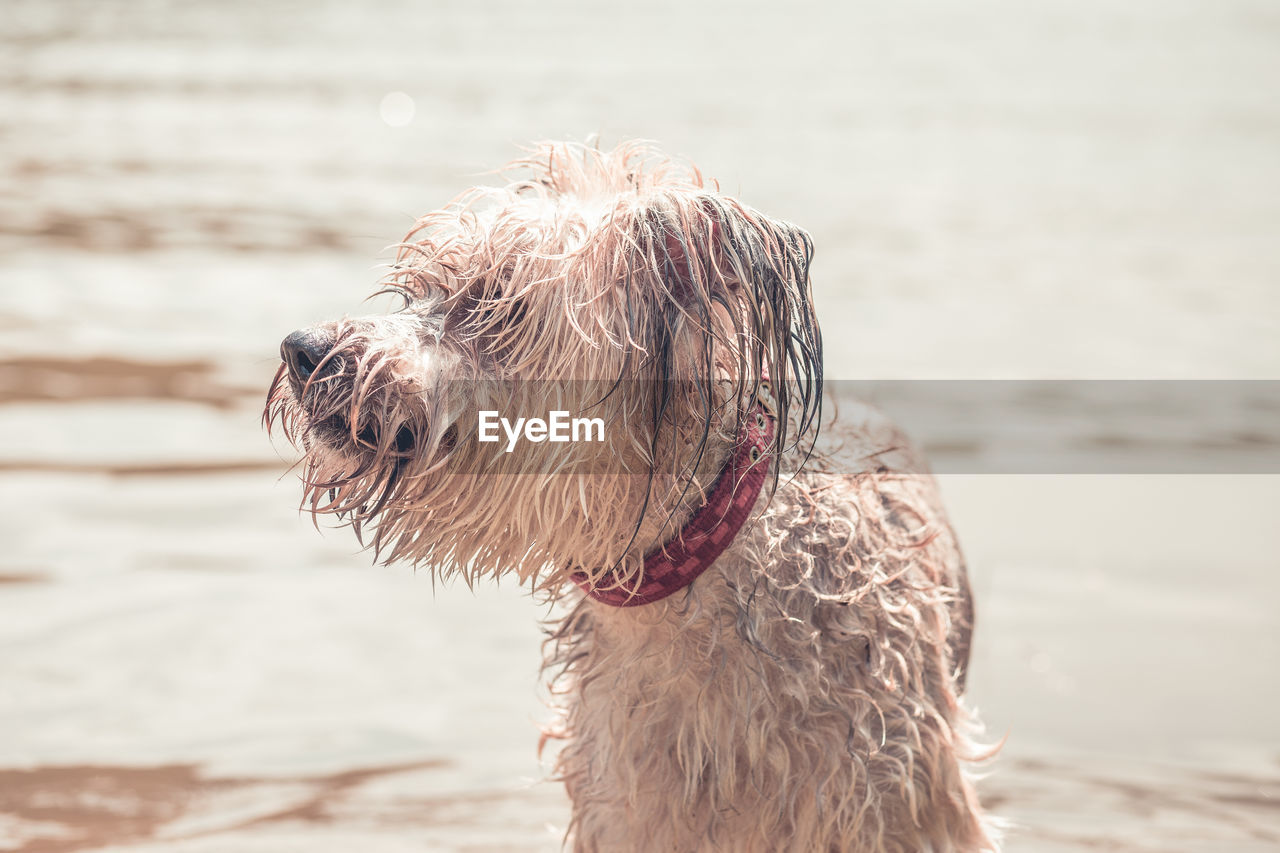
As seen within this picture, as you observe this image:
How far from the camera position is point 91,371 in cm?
788

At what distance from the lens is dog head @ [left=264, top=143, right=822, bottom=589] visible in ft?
7.89

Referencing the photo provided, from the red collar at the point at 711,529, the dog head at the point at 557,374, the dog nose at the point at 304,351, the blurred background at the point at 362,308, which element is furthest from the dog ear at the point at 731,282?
the blurred background at the point at 362,308

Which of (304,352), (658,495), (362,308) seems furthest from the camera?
(362,308)

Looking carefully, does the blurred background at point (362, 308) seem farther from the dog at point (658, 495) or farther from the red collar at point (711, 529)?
the red collar at point (711, 529)

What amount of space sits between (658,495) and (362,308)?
245 inches

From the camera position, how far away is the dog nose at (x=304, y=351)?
2420 mm

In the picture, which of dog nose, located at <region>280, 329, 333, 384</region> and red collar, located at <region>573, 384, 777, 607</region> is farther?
red collar, located at <region>573, 384, 777, 607</region>

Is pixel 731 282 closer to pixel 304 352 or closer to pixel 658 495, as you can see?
pixel 658 495

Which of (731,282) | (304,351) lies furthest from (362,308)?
(731,282)

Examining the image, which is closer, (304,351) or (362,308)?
(304,351)

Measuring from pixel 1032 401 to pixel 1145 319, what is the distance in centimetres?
199

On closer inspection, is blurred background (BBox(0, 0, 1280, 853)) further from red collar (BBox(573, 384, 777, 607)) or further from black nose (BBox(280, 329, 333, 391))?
black nose (BBox(280, 329, 333, 391))

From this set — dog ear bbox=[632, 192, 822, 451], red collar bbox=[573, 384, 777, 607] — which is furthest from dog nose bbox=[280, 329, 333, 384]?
red collar bbox=[573, 384, 777, 607]

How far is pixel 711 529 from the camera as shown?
8.50 ft
